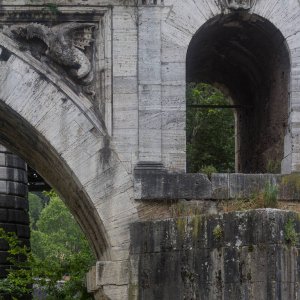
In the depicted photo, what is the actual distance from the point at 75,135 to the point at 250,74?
341cm

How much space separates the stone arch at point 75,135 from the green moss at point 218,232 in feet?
5.79

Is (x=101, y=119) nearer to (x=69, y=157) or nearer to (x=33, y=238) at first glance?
(x=69, y=157)

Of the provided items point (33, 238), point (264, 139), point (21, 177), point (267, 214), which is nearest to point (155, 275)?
point (267, 214)

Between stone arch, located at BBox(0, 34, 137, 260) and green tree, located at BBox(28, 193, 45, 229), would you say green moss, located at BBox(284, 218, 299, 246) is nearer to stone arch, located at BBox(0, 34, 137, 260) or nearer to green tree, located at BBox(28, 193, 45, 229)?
stone arch, located at BBox(0, 34, 137, 260)

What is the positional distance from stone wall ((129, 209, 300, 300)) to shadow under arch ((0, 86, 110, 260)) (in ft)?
3.92

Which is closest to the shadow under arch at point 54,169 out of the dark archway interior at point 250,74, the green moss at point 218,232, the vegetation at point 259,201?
the vegetation at point 259,201

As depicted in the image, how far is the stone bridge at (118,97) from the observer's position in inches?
522

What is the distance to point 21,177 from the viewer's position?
26312 millimetres

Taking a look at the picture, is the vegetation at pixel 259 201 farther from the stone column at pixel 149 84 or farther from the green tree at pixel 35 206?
the green tree at pixel 35 206

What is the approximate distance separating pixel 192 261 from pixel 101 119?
247cm

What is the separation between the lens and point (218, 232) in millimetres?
11664

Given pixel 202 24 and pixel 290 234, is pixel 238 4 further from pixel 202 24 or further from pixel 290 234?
pixel 290 234

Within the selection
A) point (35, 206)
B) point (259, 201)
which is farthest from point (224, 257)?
point (35, 206)

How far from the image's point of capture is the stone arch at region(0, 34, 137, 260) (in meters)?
13.3
